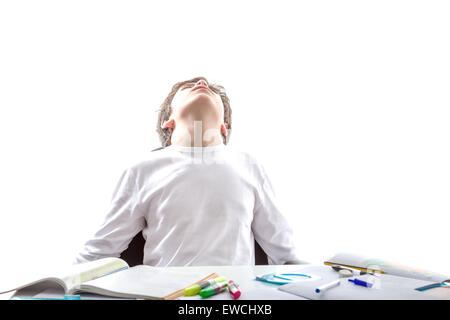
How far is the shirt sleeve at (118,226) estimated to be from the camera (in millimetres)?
1250

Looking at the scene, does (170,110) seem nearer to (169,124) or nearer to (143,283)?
(169,124)

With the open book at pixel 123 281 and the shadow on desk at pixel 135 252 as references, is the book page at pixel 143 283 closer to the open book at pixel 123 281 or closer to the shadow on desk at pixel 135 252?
the open book at pixel 123 281

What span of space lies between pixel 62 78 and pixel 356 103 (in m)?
1.25

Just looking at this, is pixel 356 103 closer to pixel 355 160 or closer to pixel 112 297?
pixel 355 160

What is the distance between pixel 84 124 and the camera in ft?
5.37

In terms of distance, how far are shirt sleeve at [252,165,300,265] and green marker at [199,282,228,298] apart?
65cm

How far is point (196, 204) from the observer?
125cm

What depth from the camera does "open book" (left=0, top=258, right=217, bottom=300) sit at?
0.71 meters

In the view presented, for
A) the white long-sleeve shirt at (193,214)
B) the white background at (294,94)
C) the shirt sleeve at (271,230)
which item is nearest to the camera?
the white long-sleeve shirt at (193,214)

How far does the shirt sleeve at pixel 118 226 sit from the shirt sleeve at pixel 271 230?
0.40 metres

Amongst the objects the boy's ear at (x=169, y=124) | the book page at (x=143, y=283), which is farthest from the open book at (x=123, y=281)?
the boy's ear at (x=169, y=124)

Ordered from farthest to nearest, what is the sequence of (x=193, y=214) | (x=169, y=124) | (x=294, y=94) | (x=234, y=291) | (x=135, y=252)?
(x=294, y=94)
(x=169, y=124)
(x=135, y=252)
(x=193, y=214)
(x=234, y=291)

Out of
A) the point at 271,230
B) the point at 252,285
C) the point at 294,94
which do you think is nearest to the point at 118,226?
the point at 271,230

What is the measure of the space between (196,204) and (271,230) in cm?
30
